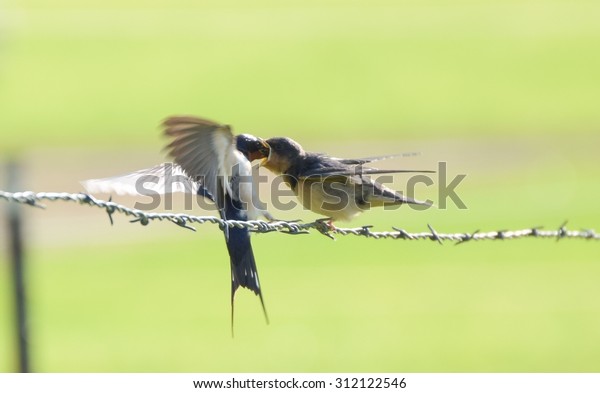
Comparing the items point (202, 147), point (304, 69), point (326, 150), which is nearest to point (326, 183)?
point (202, 147)

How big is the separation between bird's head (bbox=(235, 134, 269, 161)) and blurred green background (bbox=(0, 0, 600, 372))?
309 centimetres

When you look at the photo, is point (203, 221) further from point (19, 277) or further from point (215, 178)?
point (19, 277)

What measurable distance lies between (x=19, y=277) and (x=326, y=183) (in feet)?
7.96

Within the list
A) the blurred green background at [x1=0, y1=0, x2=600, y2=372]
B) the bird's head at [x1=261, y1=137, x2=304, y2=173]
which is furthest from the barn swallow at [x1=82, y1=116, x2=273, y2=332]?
the blurred green background at [x1=0, y1=0, x2=600, y2=372]

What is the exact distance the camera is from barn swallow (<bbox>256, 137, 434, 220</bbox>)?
7.15 metres

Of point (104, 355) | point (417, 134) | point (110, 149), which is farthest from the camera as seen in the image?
point (417, 134)

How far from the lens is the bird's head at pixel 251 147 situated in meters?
6.39

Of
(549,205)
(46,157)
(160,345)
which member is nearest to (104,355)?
(160,345)

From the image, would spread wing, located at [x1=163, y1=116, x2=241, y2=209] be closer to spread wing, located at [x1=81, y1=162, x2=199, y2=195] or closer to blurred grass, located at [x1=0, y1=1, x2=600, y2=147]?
spread wing, located at [x1=81, y1=162, x2=199, y2=195]

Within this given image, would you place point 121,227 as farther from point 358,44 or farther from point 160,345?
point 358,44

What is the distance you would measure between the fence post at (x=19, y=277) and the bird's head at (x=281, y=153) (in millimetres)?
1970

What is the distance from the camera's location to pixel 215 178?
6055 mm

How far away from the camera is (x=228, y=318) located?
14.4 metres

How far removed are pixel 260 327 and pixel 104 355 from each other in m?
2.18
